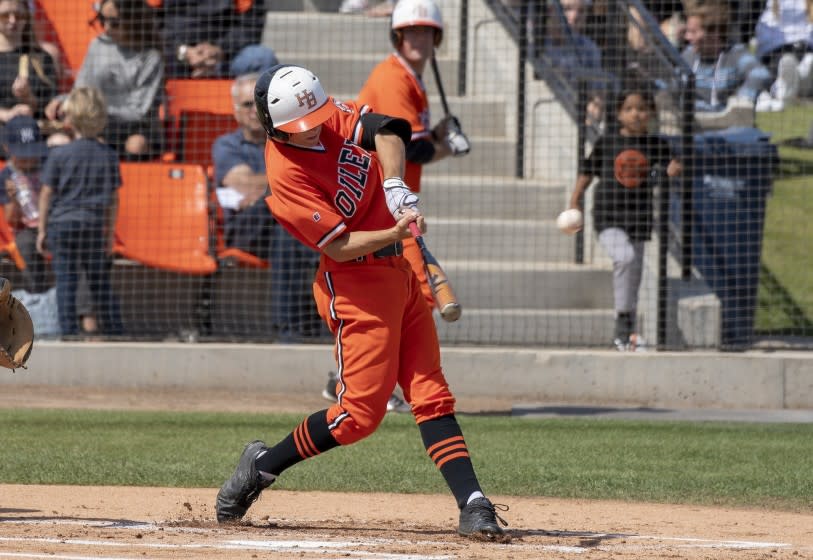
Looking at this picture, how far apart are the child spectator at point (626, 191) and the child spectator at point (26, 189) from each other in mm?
4586

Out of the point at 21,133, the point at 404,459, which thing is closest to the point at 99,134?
the point at 21,133

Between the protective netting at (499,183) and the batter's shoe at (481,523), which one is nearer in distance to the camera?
the batter's shoe at (481,523)

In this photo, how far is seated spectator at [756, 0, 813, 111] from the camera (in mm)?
12734

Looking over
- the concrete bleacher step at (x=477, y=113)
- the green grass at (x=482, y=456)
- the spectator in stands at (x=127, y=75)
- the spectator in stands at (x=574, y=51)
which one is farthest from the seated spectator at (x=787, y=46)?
the spectator in stands at (x=127, y=75)

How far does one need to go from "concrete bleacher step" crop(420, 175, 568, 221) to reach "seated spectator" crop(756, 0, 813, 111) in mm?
2235

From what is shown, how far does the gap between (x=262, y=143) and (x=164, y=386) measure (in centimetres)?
229

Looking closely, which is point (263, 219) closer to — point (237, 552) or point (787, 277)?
point (787, 277)

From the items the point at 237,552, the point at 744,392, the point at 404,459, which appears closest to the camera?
the point at 237,552

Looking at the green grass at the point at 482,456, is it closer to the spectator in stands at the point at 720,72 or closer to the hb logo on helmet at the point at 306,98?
the hb logo on helmet at the point at 306,98

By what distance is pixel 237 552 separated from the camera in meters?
5.08

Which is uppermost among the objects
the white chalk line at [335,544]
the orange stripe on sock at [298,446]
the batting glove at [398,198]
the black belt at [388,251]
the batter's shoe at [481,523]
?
the batting glove at [398,198]

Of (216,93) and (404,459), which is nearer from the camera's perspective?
(404,459)

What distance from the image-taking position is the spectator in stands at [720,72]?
12094mm

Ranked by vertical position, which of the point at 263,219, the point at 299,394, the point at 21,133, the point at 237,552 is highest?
the point at 21,133
